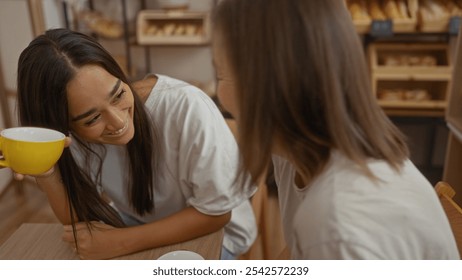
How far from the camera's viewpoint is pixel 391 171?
512 millimetres

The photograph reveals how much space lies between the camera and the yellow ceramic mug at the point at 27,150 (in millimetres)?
666

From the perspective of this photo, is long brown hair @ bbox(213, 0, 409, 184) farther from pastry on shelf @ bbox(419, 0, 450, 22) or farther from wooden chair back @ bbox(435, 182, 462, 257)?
pastry on shelf @ bbox(419, 0, 450, 22)

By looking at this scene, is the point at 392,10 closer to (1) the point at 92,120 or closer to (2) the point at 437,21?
(2) the point at 437,21

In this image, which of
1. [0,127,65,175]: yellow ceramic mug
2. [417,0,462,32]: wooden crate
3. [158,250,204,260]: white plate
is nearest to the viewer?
[0,127,65,175]: yellow ceramic mug

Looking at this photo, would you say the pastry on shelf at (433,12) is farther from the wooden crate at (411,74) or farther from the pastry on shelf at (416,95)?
the pastry on shelf at (416,95)

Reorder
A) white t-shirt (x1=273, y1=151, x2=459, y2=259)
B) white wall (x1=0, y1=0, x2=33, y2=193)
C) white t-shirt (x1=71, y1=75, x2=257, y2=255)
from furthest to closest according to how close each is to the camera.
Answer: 1. white wall (x1=0, y1=0, x2=33, y2=193)
2. white t-shirt (x1=71, y1=75, x2=257, y2=255)
3. white t-shirt (x1=273, y1=151, x2=459, y2=259)

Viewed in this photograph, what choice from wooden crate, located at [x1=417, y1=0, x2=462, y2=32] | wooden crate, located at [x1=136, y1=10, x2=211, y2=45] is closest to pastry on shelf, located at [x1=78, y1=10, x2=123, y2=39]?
wooden crate, located at [x1=136, y1=10, x2=211, y2=45]

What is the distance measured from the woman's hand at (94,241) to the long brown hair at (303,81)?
1.38ft

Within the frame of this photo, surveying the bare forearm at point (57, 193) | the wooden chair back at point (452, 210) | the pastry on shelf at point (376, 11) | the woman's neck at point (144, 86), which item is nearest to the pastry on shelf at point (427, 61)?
the pastry on shelf at point (376, 11)

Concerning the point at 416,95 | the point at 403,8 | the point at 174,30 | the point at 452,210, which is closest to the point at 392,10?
the point at 403,8

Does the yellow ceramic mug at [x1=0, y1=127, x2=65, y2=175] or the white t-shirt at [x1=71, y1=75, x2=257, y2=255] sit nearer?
the yellow ceramic mug at [x1=0, y1=127, x2=65, y2=175]

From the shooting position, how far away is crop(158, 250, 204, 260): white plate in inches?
30.2

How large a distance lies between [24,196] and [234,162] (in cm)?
112

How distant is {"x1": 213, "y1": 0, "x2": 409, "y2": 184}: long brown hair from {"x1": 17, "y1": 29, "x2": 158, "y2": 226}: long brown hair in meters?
0.32
